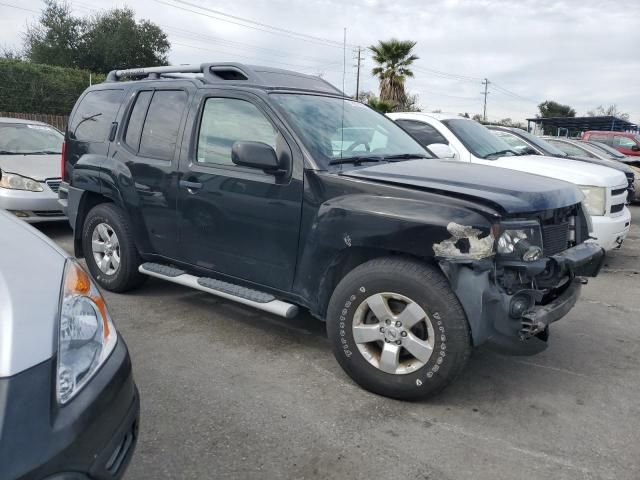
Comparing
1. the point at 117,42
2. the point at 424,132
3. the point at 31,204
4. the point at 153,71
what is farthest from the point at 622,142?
the point at 117,42

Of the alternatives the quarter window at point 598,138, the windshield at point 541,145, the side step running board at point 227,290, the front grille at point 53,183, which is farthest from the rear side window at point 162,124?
the quarter window at point 598,138

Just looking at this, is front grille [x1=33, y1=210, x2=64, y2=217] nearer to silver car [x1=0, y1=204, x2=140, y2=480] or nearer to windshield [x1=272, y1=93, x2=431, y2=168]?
windshield [x1=272, y1=93, x2=431, y2=168]

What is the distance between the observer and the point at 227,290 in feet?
12.5

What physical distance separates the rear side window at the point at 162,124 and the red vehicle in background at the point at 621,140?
1573cm

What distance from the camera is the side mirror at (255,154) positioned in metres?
3.42

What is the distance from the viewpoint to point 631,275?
20.8ft

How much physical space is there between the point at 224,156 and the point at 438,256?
71.5 inches

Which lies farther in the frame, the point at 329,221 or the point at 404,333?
the point at 329,221

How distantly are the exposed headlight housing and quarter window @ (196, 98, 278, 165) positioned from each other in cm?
400

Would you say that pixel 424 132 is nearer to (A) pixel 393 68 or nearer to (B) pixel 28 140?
(B) pixel 28 140

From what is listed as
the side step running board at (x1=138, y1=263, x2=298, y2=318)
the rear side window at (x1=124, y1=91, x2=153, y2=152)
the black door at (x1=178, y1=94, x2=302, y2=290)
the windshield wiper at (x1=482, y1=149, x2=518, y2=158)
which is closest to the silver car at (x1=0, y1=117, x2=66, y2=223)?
the rear side window at (x1=124, y1=91, x2=153, y2=152)

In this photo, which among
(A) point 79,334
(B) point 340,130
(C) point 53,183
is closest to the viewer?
(A) point 79,334

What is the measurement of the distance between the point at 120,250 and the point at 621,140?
16.7m

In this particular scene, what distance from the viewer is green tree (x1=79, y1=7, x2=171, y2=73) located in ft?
Result: 122
